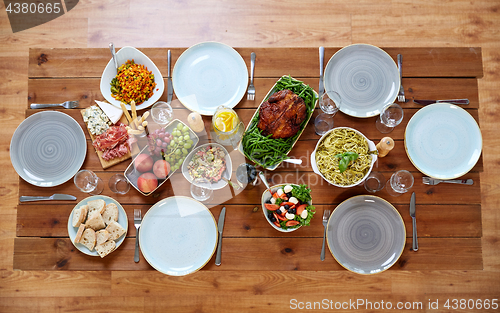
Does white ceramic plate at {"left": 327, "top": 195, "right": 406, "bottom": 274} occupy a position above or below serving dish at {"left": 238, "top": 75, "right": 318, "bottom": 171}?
below

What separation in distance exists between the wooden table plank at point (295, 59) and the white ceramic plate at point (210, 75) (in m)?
0.09

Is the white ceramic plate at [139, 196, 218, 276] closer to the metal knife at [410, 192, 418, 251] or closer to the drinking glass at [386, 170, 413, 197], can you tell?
the drinking glass at [386, 170, 413, 197]

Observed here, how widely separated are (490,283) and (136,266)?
134 inches

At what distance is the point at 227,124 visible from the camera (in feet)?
6.71

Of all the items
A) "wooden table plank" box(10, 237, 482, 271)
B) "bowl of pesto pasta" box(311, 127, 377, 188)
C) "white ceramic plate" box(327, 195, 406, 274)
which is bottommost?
"wooden table plank" box(10, 237, 482, 271)

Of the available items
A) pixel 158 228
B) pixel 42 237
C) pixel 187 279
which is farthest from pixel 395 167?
pixel 42 237

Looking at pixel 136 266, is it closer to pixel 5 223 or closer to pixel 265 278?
pixel 265 278

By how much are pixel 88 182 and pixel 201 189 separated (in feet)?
2.70

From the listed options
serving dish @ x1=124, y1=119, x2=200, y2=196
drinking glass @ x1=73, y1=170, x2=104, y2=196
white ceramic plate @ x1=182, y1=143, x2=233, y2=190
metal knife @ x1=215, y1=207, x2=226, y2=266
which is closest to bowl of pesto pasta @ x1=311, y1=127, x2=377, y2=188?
white ceramic plate @ x1=182, y1=143, x2=233, y2=190

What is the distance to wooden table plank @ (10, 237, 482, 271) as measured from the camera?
2.19 m

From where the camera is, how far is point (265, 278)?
254 centimetres

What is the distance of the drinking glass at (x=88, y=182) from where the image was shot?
2.16 metres

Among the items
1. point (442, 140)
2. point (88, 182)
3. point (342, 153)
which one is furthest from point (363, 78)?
point (88, 182)

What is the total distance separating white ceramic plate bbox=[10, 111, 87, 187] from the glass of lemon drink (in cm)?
103
